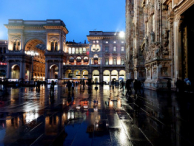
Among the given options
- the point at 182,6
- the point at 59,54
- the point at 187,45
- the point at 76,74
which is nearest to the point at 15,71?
the point at 59,54

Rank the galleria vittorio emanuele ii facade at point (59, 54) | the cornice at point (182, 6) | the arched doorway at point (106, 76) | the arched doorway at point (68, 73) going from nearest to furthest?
the cornice at point (182, 6) → the galleria vittorio emanuele ii facade at point (59, 54) → the arched doorway at point (106, 76) → the arched doorway at point (68, 73)

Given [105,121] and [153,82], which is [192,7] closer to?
[153,82]

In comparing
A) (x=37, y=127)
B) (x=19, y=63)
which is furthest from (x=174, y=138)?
(x=19, y=63)

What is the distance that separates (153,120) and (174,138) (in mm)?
1666

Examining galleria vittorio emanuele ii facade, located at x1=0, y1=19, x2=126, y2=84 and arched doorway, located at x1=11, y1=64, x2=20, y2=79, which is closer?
galleria vittorio emanuele ii facade, located at x1=0, y1=19, x2=126, y2=84

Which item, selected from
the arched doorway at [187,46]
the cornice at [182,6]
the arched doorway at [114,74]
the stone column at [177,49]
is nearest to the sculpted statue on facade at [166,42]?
the stone column at [177,49]

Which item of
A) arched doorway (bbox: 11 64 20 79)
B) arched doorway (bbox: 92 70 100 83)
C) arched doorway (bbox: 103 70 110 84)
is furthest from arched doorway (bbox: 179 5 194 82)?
arched doorway (bbox: 11 64 20 79)

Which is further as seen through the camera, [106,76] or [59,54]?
[106,76]

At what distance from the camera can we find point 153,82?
18.8 m

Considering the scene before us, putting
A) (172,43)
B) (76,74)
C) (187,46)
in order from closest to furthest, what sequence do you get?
(187,46) → (172,43) → (76,74)

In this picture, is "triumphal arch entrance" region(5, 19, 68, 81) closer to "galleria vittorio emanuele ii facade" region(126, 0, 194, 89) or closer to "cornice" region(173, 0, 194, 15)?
"galleria vittorio emanuele ii facade" region(126, 0, 194, 89)

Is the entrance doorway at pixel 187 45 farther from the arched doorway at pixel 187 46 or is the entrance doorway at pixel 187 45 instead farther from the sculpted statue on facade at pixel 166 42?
the sculpted statue on facade at pixel 166 42

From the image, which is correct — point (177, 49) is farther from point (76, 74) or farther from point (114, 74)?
point (76, 74)

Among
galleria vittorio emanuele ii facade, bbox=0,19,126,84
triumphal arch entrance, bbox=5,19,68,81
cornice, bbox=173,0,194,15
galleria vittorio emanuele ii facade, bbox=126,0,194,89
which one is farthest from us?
galleria vittorio emanuele ii facade, bbox=0,19,126,84
